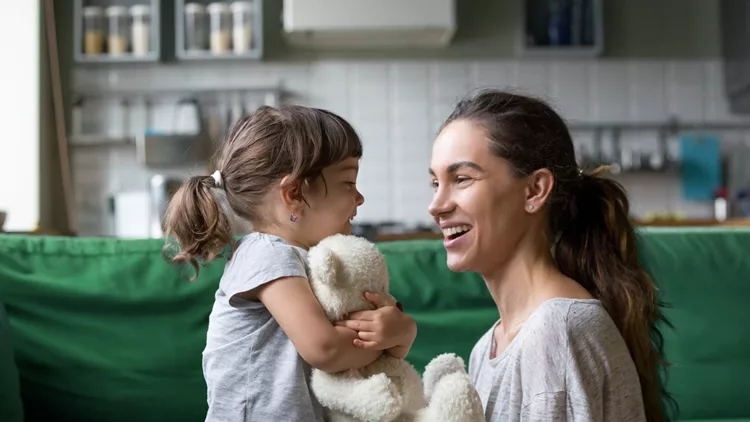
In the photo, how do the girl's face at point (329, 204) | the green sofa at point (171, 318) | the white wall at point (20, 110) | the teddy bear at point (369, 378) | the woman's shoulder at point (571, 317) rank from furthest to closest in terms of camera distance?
the white wall at point (20, 110) → the green sofa at point (171, 318) → the girl's face at point (329, 204) → the woman's shoulder at point (571, 317) → the teddy bear at point (369, 378)

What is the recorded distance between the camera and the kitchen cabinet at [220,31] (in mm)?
5078

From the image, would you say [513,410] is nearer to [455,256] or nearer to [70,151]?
[455,256]

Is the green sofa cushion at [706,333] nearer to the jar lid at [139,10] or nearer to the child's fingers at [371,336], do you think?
the child's fingers at [371,336]

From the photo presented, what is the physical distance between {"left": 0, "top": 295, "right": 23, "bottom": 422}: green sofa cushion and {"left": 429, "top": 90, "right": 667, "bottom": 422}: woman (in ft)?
3.14

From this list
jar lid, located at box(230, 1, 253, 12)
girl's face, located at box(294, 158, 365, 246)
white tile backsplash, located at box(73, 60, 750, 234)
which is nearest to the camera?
girl's face, located at box(294, 158, 365, 246)

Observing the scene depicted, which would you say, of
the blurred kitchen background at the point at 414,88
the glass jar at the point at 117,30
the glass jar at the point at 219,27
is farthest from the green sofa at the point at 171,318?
the glass jar at the point at 117,30

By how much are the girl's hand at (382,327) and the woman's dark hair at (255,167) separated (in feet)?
0.75

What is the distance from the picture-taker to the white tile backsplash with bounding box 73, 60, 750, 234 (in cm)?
535

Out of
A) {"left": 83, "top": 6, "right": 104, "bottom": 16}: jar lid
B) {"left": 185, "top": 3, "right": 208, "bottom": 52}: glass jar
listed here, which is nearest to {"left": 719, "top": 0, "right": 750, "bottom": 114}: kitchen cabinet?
{"left": 185, "top": 3, "right": 208, "bottom": 52}: glass jar

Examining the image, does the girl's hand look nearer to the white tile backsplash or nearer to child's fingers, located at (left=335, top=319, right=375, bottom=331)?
child's fingers, located at (left=335, top=319, right=375, bottom=331)

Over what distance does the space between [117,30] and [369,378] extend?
4.54 metres

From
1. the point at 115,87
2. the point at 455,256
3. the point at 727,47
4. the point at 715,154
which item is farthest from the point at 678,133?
the point at 455,256

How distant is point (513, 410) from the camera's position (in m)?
1.18

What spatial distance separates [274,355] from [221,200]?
277mm
